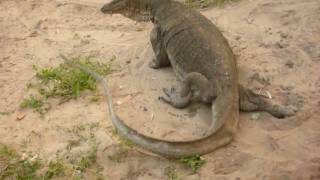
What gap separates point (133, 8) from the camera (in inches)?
234

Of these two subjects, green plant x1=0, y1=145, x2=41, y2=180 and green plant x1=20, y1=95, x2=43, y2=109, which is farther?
green plant x1=20, y1=95, x2=43, y2=109

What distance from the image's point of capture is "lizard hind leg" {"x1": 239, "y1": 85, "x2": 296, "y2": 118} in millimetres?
4627

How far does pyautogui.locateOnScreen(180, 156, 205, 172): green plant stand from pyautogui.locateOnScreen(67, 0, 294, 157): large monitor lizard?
4 centimetres

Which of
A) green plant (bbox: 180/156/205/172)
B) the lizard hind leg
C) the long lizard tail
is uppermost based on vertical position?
the lizard hind leg

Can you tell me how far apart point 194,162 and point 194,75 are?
0.96 metres

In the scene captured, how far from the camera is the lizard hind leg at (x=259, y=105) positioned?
4.63 m

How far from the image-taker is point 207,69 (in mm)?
4840

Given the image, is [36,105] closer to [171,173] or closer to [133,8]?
[133,8]

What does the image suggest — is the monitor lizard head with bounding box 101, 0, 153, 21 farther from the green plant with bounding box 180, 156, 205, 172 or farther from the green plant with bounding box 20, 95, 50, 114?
the green plant with bounding box 180, 156, 205, 172

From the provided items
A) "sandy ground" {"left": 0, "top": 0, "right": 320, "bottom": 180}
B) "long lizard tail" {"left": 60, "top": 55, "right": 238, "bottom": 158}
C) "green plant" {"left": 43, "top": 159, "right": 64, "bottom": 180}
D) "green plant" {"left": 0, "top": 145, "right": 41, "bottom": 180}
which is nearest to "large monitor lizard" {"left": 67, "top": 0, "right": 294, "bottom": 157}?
"long lizard tail" {"left": 60, "top": 55, "right": 238, "bottom": 158}

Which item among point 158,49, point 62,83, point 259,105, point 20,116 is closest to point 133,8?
point 158,49

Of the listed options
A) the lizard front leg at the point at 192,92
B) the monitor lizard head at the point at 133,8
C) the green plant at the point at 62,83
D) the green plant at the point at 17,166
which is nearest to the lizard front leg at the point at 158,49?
the monitor lizard head at the point at 133,8

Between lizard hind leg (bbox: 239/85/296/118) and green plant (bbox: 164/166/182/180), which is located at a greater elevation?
lizard hind leg (bbox: 239/85/296/118)

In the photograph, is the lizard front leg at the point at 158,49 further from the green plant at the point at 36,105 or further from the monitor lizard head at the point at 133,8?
the green plant at the point at 36,105
